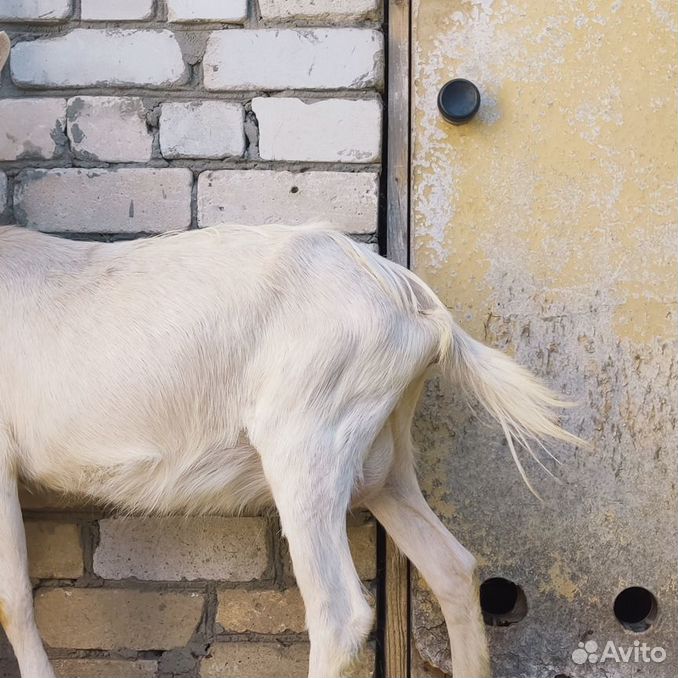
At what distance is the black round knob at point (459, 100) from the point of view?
104 inches

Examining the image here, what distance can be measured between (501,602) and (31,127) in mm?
1959

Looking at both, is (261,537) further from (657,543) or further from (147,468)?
(657,543)

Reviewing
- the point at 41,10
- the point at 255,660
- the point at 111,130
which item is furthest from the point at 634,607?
the point at 41,10

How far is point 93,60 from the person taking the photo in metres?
2.72

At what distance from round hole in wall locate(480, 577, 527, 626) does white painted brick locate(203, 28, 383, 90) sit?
1.50m

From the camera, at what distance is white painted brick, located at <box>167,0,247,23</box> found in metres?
2.71

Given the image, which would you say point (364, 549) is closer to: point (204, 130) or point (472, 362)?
point (472, 362)

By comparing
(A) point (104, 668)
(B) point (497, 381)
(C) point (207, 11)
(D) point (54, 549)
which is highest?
(C) point (207, 11)

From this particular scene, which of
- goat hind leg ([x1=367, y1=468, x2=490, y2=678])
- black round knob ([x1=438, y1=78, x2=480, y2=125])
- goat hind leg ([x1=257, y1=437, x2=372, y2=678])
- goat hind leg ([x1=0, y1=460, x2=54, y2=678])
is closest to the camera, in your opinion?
goat hind leg ([x1=257, y1=437, x2=372, y2=678])

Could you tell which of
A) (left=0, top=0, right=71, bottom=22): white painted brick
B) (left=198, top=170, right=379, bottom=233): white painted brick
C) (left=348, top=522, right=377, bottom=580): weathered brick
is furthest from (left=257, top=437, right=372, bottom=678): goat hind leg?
(left=0, top=0, right=71, bottom=22): white painted brick

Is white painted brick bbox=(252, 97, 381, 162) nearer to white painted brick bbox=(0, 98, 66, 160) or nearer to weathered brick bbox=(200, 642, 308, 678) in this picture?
white painted brick bbox=(0, 98, 66, 160)

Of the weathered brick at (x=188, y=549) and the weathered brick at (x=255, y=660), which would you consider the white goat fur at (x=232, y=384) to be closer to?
the weathered brick at (x=188, y=549)

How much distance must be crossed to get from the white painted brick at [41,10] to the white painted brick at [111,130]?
267 mm

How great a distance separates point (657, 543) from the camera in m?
2.67
